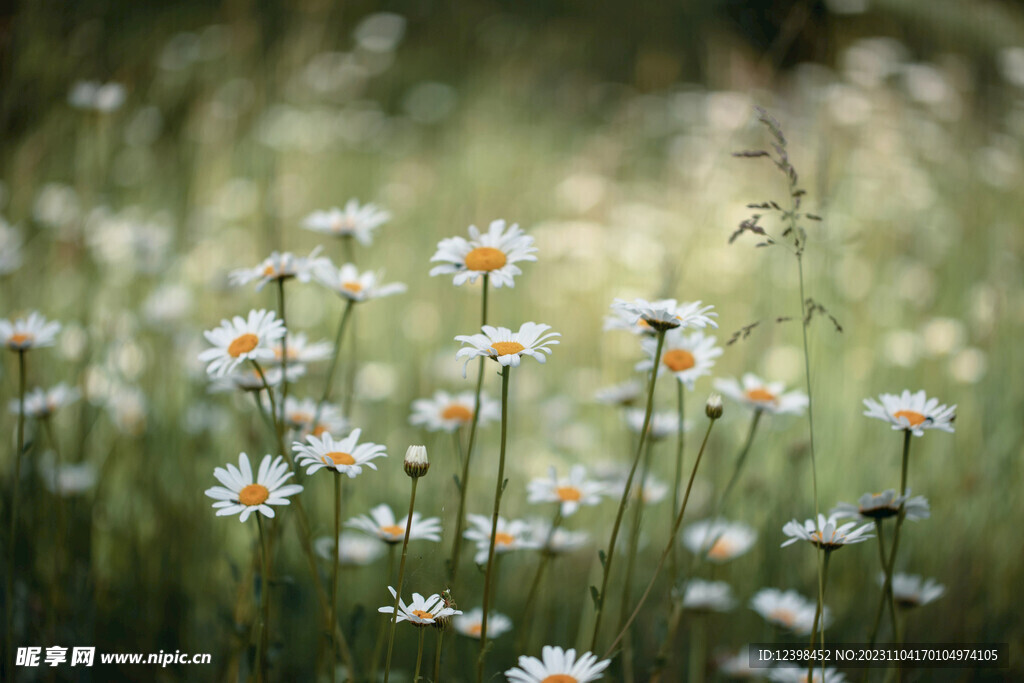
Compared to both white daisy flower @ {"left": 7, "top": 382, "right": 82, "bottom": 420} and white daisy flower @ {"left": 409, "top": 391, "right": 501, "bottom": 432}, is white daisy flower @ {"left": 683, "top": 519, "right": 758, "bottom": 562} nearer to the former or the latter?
white daisy flower @ {"left": 409, "top": 391, "right": 501, "bottom": 432}

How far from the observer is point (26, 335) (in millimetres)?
1072

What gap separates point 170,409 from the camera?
6.19 feet

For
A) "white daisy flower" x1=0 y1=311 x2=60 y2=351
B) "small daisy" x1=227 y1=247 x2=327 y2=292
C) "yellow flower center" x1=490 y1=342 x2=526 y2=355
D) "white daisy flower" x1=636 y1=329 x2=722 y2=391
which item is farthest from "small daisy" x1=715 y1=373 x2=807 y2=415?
"white daisy flower" x1=0 y1=311 x2=60 y2=351

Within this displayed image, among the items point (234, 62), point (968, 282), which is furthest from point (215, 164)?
point (968, 282)

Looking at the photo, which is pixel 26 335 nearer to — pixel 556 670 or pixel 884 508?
pixel 556 670

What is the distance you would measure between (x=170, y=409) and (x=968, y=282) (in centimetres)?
288

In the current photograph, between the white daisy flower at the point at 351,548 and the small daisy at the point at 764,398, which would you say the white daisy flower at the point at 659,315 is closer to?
the small daisy at the point at 764,398

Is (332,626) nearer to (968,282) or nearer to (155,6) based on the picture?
(968,282)

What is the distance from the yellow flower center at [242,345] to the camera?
935 millimetres

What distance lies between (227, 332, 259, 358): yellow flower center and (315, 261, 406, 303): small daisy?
14cm

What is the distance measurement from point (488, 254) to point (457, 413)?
0.31 meters

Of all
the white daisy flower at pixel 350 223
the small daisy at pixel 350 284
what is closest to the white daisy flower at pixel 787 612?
the small daisy at pixel 350 284

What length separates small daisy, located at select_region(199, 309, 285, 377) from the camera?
2.95ft

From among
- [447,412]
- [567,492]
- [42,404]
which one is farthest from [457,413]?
[42,404]
